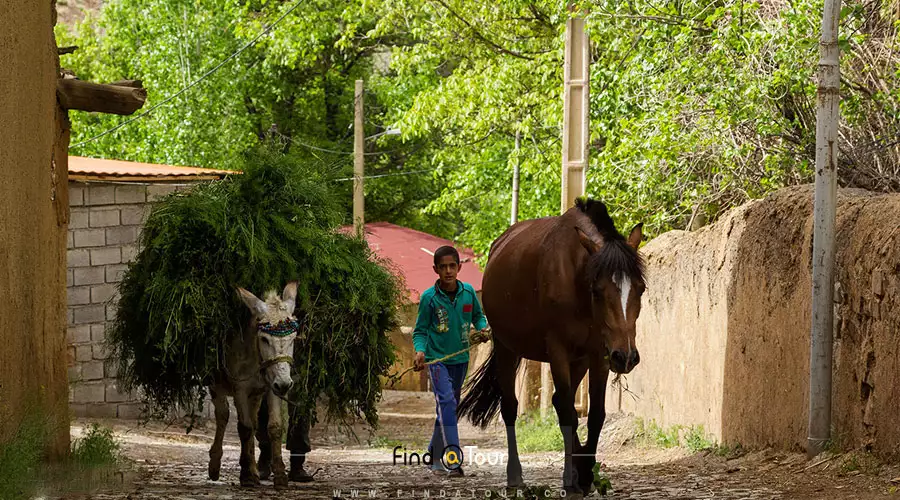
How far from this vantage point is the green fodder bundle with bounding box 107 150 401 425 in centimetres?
999

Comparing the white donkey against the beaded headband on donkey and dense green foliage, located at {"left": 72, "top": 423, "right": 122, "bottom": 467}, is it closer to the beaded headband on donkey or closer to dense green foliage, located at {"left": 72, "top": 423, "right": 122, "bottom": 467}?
the beaded headband on donkey

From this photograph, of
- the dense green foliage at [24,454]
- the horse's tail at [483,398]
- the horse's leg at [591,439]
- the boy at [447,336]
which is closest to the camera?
the dense green foliage at [24,454]

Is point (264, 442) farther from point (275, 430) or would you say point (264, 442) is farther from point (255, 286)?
point (255, 286)

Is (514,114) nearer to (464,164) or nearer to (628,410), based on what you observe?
(464,164)

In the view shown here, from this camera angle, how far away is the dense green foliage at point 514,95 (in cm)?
1461

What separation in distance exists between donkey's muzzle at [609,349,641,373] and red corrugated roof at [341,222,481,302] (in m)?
23.3

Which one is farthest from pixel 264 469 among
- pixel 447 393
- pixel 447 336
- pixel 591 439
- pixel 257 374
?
pixel 591 439

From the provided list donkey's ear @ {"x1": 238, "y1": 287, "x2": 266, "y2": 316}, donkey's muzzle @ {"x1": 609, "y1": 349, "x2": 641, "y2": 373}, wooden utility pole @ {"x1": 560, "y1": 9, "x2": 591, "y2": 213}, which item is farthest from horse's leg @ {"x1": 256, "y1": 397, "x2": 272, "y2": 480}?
wooden utility pole @ {"x1": 560, "y1": 9, "x2": 591, "y2": 213}

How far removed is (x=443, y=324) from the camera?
11.5 meters

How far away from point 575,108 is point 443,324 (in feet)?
28.4

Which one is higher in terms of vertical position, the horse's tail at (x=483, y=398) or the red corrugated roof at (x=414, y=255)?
the red corrugated roof at (x=414, y=255)

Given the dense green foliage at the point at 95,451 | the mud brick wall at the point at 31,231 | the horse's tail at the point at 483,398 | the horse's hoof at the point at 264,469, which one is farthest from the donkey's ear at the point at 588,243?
the dense green foliage at the point at 95,451

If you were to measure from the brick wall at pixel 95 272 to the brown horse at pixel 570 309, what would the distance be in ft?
31.1

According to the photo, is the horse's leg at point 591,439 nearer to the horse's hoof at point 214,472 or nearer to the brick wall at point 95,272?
the horse's hoof at point 214,472
